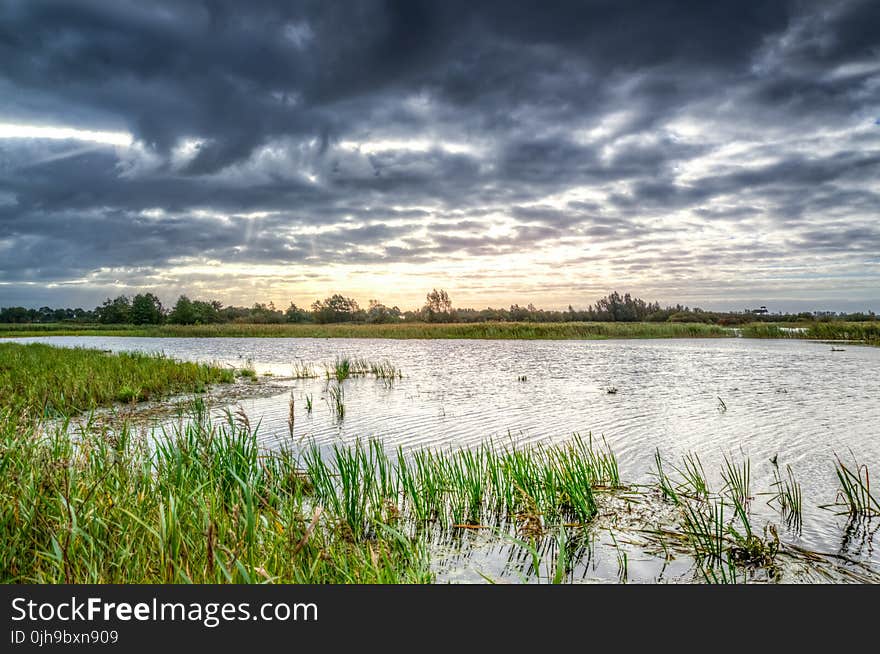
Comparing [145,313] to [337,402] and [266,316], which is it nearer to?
[266,316]

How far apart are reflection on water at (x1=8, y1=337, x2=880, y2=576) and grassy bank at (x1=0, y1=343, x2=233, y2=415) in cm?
365

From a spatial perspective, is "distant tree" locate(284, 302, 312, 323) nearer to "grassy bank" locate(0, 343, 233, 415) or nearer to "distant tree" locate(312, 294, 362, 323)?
"distant tree" locate(312, 294, 362, 323)

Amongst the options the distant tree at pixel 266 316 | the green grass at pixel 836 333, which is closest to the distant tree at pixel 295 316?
the distant tree at pixel 266 316

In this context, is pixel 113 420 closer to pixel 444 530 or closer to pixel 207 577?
pixel 444 530

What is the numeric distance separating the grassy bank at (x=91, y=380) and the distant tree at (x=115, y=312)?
115044 millimetres

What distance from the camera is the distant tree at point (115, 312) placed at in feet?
407

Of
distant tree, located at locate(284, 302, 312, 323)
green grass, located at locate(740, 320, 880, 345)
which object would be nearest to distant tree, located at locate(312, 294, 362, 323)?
distant tree, located at locate(284, 302, 312, 323)

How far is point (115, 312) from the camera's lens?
126 metres

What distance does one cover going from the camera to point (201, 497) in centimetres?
480

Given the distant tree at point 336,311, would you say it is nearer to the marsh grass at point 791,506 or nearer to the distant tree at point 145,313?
the distant tree at point 145,313

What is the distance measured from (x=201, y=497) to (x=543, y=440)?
8126 mm
